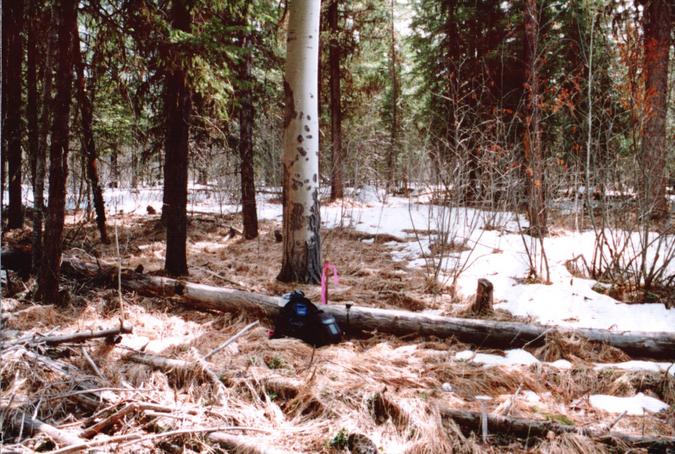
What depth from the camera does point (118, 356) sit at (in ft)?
11.9

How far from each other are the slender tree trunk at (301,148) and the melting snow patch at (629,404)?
144 inches

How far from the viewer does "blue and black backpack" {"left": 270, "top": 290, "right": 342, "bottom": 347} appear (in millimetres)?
4098

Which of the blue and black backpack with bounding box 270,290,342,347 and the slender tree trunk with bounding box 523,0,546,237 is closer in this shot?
the blue and black backpack with bounding box 270,290,342,347

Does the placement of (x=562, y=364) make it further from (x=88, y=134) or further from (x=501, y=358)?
(x=88, y=134)

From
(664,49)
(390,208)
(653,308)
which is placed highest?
(664,49)

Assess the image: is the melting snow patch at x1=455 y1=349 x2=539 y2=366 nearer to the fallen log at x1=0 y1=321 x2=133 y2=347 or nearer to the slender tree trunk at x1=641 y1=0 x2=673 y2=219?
the slender tree trunk at x1=641 y1=0 x2=673 y2=219

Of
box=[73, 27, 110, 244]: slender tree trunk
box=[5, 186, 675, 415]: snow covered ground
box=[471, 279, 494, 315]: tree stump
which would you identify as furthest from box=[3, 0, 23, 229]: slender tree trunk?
box=[471, 279, 494, 315]: tree stump

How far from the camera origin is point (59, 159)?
457cm

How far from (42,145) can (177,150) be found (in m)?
1.55

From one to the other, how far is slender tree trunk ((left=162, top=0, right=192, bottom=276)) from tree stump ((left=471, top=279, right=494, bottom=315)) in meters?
4.03

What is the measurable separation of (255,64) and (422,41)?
857cm

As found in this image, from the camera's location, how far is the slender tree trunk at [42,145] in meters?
4.56

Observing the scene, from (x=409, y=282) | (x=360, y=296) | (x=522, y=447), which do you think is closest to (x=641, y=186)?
(x=409, y=282)

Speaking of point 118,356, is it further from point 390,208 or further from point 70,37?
point 390,208
